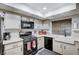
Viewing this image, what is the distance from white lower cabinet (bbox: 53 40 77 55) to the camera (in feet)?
6.16

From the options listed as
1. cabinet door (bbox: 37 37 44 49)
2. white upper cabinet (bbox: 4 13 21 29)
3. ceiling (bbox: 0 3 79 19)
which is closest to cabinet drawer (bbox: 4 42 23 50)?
white upper cabinet (bbox: 4 13 21 29)

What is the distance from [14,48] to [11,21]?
0.76 m

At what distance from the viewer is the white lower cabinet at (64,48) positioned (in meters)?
1.88

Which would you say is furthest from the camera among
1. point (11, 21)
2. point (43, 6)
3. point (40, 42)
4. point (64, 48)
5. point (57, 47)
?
point (40, 42)

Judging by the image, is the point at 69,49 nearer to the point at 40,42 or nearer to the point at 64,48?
the point at 64,48

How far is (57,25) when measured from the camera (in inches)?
123

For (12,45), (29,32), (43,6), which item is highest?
(43,6)

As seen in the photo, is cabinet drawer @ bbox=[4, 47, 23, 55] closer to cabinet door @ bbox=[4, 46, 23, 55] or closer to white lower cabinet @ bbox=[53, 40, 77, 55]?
cabinet door @ bbox=[4, 46, 23, 55]

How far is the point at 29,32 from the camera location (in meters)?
2.75

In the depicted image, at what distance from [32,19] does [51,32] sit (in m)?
1.27

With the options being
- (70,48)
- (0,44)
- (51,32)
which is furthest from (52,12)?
(0,44)

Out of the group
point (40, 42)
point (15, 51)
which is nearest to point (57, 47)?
point (40, 42)

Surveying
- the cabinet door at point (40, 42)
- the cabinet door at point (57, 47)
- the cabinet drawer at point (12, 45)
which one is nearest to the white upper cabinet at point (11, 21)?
the cabinet drawer at point (12, 45)
